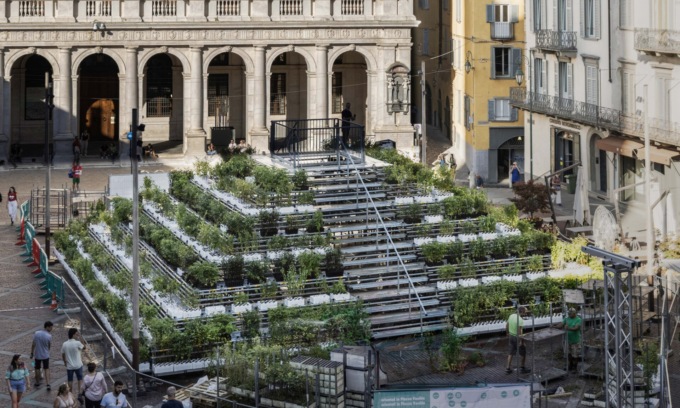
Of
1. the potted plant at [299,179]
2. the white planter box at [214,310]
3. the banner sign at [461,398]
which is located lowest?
the banner sign at [461,398]

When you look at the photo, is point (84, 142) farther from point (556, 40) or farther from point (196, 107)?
point (556, 40)

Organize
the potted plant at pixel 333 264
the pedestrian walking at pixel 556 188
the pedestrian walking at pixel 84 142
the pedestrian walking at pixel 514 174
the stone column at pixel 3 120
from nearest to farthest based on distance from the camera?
the potted plant at pixel 333 264
the pedestrian walking at pixel 556 188
the pedestrian walking at pixel 514 174
the stone column at pixel 3 120
the pedestrian walking at pixel 84 142

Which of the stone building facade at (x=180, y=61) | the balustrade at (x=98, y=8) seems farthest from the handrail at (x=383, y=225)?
the balustrade at (x=98, y=8)

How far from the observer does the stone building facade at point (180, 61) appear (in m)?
79.1

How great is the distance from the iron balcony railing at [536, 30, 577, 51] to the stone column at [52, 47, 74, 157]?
24.6m

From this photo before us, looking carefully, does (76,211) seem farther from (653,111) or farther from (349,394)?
(349,394)

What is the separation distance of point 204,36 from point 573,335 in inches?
1793

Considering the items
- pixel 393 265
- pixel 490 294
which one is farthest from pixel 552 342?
pixel 393 265

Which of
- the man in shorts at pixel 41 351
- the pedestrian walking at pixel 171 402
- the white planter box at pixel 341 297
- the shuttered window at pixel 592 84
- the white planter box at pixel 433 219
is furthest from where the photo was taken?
the shuttered window at pixel 592 84

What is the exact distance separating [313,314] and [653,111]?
2453cm

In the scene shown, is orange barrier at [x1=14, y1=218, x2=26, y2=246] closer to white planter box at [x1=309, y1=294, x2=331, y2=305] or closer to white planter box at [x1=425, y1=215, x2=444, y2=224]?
white planter box at [x1=425, y1=215, x2=444, y2=224]

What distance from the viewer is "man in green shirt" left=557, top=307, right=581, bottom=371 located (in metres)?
38.2

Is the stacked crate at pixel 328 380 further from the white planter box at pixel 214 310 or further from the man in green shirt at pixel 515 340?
the white planter box at pixel 214 310

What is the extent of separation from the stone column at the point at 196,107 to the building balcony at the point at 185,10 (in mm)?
2127
